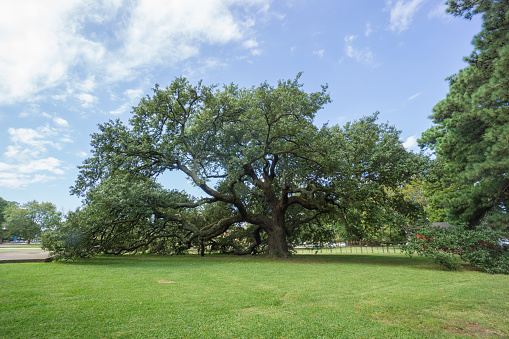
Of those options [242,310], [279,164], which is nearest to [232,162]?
[279,164]

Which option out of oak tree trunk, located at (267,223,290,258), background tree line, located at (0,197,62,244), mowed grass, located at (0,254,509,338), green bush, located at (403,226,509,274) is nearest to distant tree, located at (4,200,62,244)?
background tree line, located at (0,197,62,244)

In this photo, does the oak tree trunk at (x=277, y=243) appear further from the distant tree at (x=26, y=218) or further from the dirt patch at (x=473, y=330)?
the distant tree at (x=26, y=218)

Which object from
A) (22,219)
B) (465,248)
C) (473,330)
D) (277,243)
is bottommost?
(473,330)

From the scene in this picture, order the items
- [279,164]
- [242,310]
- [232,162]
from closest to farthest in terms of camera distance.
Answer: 1. [242,310]
2. [232,162]
3. [279,164]

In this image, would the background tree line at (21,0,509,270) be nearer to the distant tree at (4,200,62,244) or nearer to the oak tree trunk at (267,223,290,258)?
the oak tree trunk at (267,223,290,258)

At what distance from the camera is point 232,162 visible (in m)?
14.8

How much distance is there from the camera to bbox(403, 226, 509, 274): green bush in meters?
11.1

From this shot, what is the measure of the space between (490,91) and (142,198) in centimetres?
1510

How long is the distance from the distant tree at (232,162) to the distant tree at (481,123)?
251cm

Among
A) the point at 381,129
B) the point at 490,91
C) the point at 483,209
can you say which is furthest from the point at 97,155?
the point at 483,209

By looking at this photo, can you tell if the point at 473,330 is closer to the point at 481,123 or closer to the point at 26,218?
the point at 481,123

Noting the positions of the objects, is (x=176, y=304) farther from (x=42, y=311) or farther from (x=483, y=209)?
(x=483, y=209)

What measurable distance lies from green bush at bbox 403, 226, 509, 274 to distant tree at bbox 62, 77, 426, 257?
2852 mm

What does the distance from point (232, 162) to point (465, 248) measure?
11.9m
